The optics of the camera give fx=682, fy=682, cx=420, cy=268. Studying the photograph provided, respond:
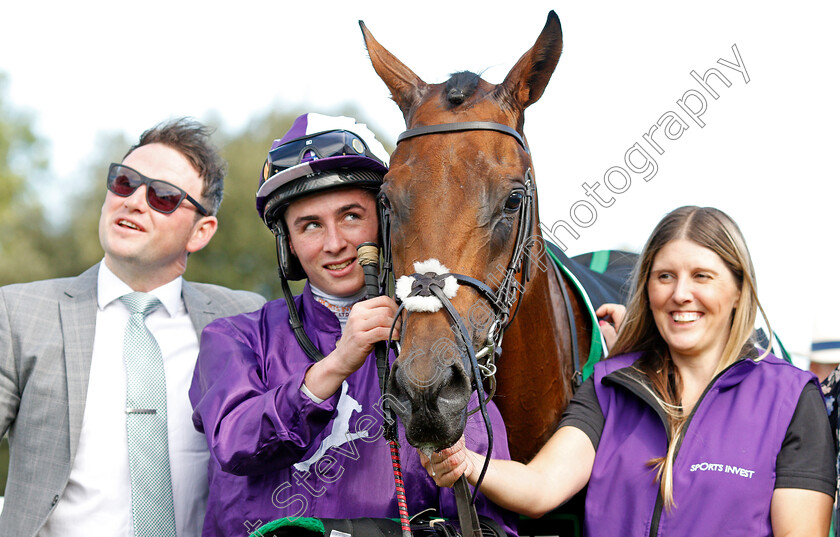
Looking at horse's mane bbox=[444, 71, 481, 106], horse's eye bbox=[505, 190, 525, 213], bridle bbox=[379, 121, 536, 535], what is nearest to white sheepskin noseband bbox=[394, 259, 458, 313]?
bridle bbox=[379, 121, 536, 535]

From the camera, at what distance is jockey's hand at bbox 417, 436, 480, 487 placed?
6.54 ft

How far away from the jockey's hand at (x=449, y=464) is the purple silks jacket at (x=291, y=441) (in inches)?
8.3

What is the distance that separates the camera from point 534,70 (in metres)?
2.57

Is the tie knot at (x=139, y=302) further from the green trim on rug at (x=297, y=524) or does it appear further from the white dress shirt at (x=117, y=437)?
the green trim on rug at (x=297, y=524)

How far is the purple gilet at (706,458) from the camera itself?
7.04ft

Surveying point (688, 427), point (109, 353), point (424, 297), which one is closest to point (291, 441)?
point (424, 297)

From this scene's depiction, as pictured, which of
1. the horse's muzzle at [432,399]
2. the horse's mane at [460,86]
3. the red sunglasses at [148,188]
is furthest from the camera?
the red sunglasses at [148,188]

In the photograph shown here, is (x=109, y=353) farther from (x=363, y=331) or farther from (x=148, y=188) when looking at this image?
(x=363, y=331)

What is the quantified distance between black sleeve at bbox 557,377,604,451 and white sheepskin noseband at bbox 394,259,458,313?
0.84m

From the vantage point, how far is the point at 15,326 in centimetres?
306

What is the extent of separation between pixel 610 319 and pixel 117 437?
2.35 metres

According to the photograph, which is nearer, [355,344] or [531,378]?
[355,344]

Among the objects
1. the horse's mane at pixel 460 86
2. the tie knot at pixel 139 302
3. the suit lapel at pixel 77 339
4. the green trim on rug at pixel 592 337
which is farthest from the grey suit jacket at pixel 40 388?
the green trim on rug at pixel 592 337

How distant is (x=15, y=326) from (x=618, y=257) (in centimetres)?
339
